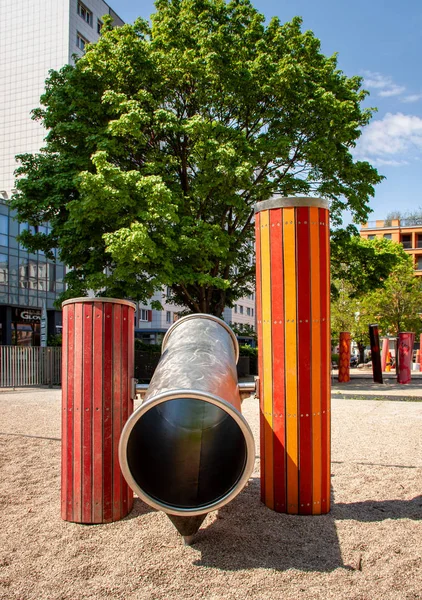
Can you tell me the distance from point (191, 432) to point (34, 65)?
4506 cm

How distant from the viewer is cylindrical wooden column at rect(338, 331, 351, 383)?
20625mm

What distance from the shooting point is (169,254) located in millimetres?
14953

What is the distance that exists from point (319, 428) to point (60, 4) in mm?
45283

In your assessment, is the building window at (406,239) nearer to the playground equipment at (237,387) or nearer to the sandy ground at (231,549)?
the sandy ground at (231,549)

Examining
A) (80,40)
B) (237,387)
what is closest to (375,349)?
(237,387)

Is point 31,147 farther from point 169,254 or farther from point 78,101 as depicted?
point 169,254

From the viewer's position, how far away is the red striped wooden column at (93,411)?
410cm

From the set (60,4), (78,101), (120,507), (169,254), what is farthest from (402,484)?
(60,4)

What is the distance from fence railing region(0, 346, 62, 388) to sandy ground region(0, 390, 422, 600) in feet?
44.9

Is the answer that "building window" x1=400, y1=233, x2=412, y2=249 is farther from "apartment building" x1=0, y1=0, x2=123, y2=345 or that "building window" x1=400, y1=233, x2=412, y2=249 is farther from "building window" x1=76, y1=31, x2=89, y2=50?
"building window" x1=76, y1=31, x2=89, y2=50

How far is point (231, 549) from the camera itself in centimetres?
354

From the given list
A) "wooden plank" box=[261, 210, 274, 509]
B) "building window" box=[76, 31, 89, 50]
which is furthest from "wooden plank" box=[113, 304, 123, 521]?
"building window" box=[76, 31, 89, 50]

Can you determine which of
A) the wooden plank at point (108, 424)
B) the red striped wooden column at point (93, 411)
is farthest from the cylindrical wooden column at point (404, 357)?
the wooden plank at point (108, 424)

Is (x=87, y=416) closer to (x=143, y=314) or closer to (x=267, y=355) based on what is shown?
(x=267, y=355)
